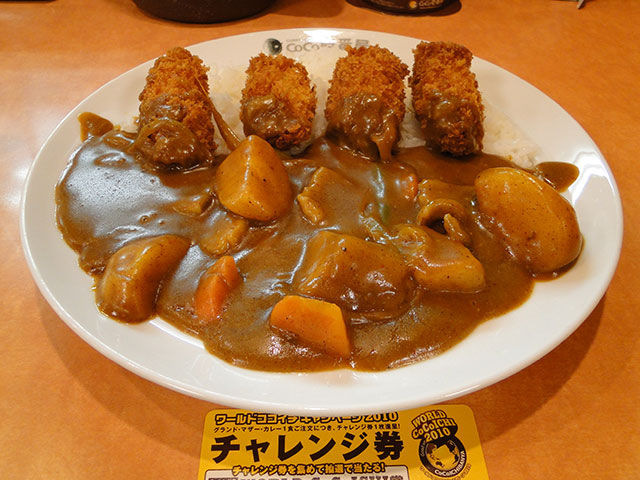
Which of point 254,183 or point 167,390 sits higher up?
point 254,183

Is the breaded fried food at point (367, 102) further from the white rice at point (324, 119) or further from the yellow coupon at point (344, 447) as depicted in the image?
the yellow coupon at point (344, 447)

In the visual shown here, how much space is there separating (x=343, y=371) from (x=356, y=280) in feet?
1.02

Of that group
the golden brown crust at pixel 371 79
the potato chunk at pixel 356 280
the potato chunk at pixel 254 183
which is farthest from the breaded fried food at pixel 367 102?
the potato chunk at pixel 356 280

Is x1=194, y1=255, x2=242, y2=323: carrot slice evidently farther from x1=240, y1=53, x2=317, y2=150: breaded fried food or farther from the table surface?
x1=240, y1=53, x2=317, y2=150: breaded fried food

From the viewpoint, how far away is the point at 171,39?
142 inches

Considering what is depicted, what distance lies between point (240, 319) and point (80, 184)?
42.2 inches

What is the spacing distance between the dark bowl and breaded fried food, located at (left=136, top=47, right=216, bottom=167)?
1.27m

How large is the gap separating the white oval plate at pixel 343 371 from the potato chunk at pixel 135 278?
0.05 m

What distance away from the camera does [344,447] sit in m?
1.57

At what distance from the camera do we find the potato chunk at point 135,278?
5.39 ft

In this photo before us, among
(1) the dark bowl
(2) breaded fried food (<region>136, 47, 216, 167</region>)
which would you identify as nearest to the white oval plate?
(2) breaded fried food (<region>136, 47, 216, 167</region>)

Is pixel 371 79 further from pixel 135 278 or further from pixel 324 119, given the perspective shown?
pixel 135 278

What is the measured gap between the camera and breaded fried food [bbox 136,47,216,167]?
7.14ft

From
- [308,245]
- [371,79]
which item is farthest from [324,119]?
[308,245]
